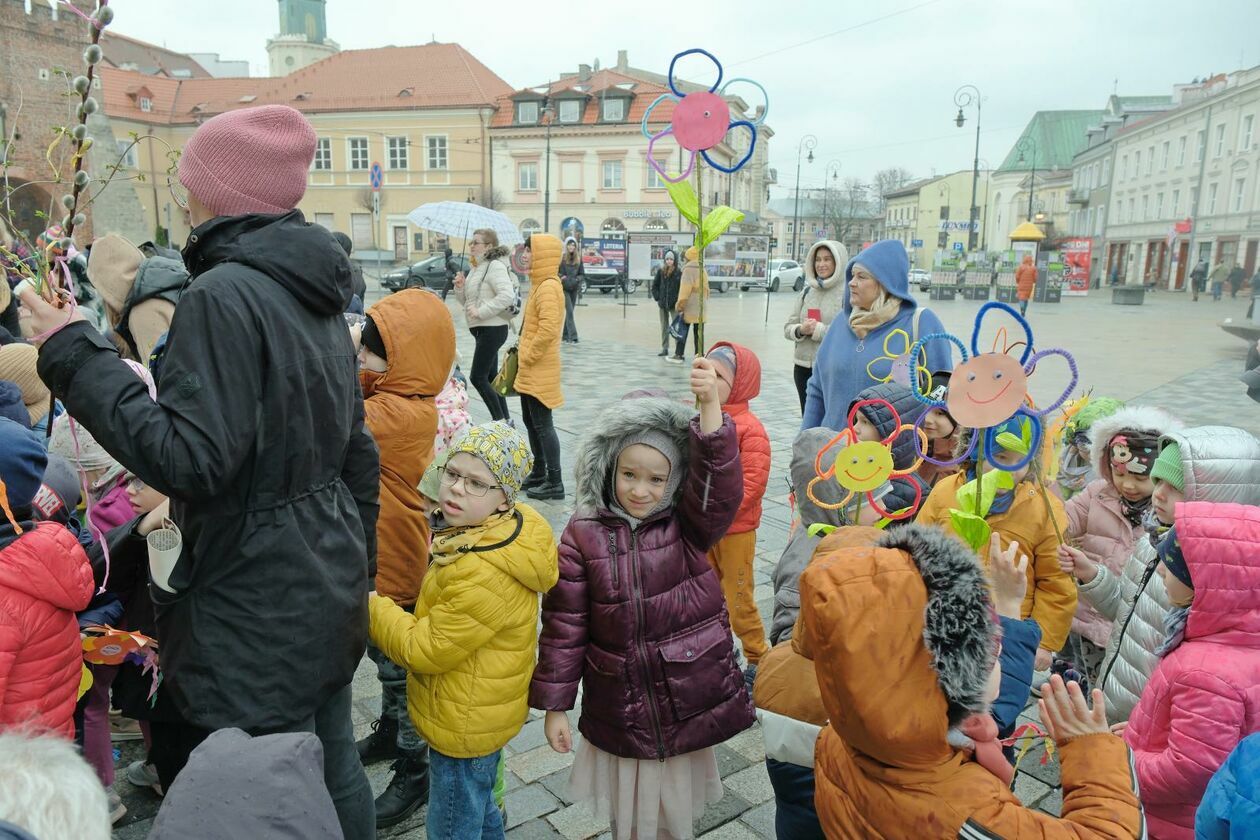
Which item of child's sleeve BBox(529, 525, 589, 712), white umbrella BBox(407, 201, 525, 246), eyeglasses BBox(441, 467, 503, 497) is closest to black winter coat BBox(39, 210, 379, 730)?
eyeglasses BBox(441, 467, 503, 497)

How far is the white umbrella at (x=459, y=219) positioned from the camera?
9812 mm

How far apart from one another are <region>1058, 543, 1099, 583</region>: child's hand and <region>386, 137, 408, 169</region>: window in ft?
156

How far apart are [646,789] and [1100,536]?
80.8 inches

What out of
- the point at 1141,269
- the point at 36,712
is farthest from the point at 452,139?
the point at 36,712

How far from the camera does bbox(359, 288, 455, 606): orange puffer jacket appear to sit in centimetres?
301

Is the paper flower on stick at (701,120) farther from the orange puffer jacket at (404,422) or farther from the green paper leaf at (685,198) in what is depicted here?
the orange puffer jacket at (404,422)

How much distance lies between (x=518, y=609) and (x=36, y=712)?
1.09 m

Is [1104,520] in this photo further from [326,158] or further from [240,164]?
[326,158]

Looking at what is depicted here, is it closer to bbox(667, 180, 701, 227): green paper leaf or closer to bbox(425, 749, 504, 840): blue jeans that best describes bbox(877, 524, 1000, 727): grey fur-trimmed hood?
bbox(667, 180, 701, 227): green paper leaf

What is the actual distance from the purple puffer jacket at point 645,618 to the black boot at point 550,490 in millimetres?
3820

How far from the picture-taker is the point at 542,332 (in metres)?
5.95

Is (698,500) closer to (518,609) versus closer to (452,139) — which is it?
(518,609)

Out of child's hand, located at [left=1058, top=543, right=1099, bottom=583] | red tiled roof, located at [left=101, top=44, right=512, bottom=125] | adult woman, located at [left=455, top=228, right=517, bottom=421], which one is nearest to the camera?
child's hand, located at [left=1058, top=543, right=1099, bottom=583]

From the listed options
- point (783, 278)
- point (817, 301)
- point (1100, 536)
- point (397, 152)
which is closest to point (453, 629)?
point (1100, 536)
